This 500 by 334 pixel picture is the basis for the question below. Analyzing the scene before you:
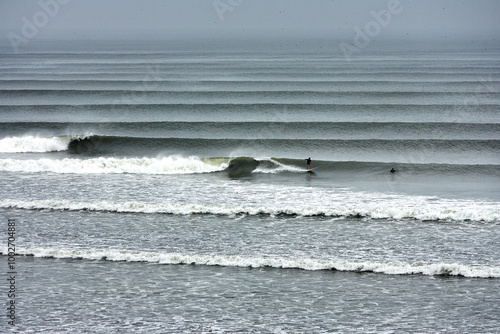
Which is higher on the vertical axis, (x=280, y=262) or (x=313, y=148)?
(x=313, y=148)

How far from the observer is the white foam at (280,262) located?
15.9m

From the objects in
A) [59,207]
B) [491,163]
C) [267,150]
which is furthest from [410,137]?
[59,207]

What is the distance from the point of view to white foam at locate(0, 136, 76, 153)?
30.0 m

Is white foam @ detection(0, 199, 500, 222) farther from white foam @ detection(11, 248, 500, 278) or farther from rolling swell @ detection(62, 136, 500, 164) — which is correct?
rolling swell @ detection(62, 136, 500, 164)

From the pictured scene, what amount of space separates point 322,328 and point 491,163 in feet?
56.9

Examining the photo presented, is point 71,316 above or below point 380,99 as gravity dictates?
below

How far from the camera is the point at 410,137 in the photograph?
32125 millimetres

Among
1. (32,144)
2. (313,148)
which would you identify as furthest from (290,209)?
(32,144)

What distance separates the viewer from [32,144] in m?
30.4

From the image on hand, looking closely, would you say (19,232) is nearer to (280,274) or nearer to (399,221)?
(280,274)

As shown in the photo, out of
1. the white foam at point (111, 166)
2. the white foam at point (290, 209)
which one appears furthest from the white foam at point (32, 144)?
the white foam at point (290, 209)

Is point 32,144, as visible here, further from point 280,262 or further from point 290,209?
point 280,262

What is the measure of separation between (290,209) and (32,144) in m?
16.5

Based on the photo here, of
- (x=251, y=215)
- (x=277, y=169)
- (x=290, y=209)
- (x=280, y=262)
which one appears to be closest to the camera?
(x=280, y=262)
